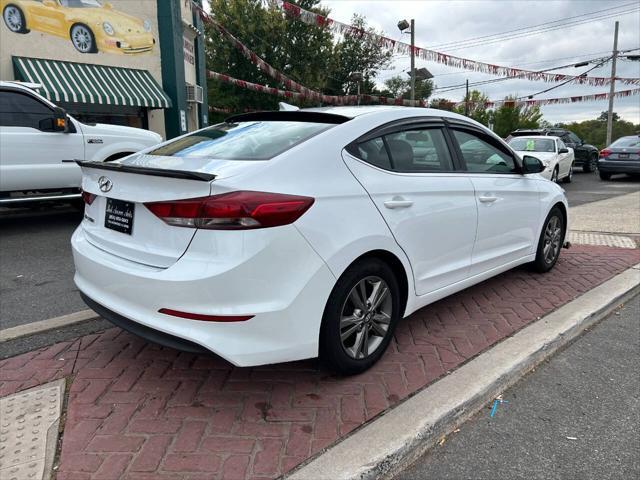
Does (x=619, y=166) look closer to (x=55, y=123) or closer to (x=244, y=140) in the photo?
(x=55, y=123)

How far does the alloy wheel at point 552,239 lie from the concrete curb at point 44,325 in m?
4.23

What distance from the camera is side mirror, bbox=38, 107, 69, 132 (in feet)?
22.9

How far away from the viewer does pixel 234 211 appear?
2.31m

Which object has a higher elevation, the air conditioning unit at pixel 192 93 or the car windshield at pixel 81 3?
the car windshield at pixel 81 3

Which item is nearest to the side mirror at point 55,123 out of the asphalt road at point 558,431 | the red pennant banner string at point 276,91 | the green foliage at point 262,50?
the asphalt road at point 558,431

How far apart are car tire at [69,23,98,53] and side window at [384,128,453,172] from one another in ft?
40.1

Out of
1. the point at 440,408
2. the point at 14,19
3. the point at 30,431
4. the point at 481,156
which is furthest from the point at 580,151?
the point at 30,431

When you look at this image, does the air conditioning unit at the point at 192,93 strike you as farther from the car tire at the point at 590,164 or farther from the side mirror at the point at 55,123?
the car tire at the point at 590,164

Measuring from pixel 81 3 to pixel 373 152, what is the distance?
502 inches

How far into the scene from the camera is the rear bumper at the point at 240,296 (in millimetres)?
Answer: 2326

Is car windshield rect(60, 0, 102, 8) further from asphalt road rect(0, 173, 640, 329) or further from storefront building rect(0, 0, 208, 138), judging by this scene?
asphalt road rect(0, 173, 640, 329)

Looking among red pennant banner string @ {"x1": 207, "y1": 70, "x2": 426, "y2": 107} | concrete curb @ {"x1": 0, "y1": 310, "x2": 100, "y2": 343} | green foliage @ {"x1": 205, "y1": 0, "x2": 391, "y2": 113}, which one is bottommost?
concrete curb @ {"x1": 0, "y1": 310, "x2": 100, "y2": 343}

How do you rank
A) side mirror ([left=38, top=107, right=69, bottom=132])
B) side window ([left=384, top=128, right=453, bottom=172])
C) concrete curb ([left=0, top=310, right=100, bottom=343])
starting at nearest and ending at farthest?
1. side window ([left=384, top=128, right=453, bottom=172])
2. concrete curb ([left=0, top=310, right=100, bottom=343])
3. side mirror ([left=38, top=107, right=69, bottom=132])

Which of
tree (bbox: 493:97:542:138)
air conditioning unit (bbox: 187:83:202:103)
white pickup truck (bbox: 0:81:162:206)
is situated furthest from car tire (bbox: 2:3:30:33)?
tree (bbox: 493:97:542:138)
